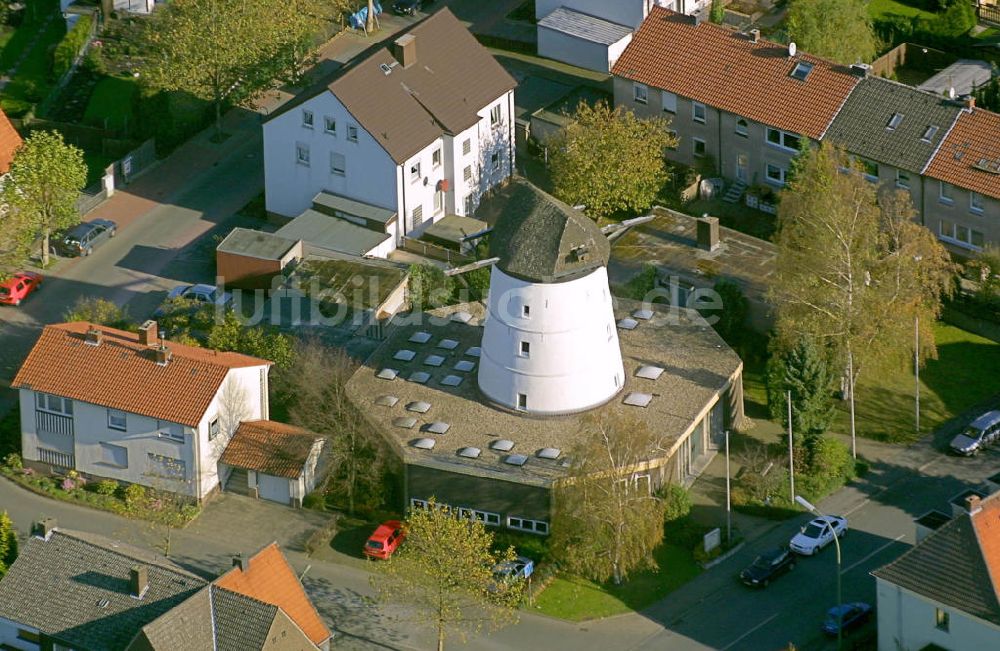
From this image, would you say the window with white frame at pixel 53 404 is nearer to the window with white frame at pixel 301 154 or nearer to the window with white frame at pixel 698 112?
the window with white frame at pixel 301 154

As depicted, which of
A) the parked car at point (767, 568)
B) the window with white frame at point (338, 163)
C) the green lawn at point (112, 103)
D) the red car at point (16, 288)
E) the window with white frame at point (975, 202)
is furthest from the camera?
the green lawn at point (112, 103)

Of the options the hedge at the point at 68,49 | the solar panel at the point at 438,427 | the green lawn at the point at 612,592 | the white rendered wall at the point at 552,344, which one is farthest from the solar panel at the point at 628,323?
the hedge at the point at 68,49

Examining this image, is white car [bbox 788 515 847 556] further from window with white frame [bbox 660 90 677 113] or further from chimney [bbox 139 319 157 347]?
window with white frame [bbox 660 90 677 113]

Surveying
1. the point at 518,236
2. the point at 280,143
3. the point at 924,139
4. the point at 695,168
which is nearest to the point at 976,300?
the point at 924,139

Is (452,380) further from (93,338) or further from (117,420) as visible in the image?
(93,338)

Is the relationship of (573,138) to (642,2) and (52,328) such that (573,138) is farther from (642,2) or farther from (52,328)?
(52,328)
